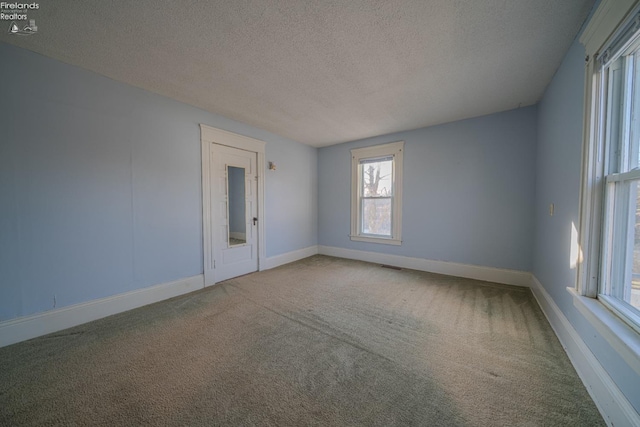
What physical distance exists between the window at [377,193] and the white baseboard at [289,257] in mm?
1036

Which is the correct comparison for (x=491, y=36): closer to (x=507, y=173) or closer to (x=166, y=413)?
(x=507, y=173)

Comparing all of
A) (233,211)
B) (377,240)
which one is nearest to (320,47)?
(233,211)

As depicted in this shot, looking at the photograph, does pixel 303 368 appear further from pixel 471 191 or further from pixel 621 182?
pixel 471 191

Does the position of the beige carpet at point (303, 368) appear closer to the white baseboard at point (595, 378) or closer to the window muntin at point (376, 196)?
the white baseboard at point (595, 378)

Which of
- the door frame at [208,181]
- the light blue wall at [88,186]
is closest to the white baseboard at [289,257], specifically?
the door frame at [208,181]

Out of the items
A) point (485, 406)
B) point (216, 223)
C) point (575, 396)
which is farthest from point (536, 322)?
point (216, 223)

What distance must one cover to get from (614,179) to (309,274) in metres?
3.34

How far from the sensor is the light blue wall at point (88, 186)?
1.87 metres

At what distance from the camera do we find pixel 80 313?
2.17 m

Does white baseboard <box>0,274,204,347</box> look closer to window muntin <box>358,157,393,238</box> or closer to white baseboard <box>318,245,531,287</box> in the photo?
white baseboard <box>318,245,531,287</box>

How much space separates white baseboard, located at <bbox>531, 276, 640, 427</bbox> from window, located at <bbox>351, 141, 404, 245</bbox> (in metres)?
2.38

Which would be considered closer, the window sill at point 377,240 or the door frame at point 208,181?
the door frame at point 208,181

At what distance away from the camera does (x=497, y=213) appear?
3229mm

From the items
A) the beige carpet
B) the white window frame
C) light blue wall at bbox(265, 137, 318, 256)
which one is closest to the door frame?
the beige carpet
